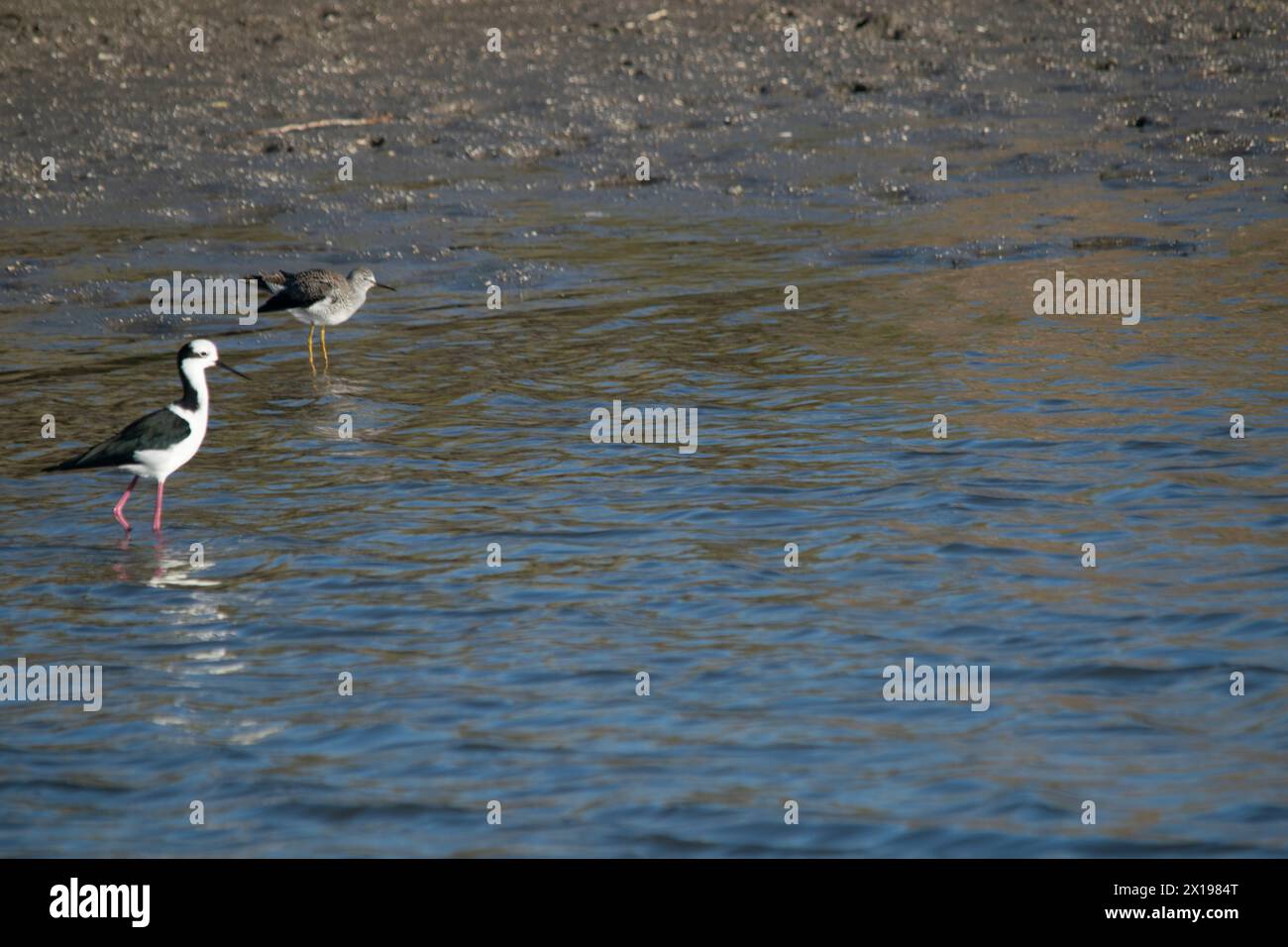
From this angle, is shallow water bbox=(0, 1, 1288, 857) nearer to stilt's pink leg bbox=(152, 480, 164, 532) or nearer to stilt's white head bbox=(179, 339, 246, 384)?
stilt's pink leg bbox=(152, 480, 164, 532)

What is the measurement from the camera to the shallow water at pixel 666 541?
6520 millimetres

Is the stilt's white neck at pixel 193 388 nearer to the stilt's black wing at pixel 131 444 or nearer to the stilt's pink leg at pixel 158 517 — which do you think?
the stilt's black wing at pixel 131 444

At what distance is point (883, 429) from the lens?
11.3 m

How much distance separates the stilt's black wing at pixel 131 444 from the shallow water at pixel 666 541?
0.45 m

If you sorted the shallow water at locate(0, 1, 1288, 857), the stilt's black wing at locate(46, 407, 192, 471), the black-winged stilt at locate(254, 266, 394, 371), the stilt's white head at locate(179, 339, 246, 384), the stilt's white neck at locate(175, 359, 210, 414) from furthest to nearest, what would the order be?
the black-winged stilt at locate(254, 266, 394, 371) < the stilt's white head at locate(179, 339, 246, 384) < the stilt's white neck at locate(175, 359, 210, 414) < the stilt's black wing at locate(46, 407, 192, 471) < the shallow water at locate(0, 1, 1288, 857)

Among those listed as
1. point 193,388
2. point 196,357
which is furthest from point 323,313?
point 193,388

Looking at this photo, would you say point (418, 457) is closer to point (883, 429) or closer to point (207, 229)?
point (883, 429)

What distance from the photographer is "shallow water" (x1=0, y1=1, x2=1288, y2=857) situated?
6520 millimetres

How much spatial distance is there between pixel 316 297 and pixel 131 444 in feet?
12.2

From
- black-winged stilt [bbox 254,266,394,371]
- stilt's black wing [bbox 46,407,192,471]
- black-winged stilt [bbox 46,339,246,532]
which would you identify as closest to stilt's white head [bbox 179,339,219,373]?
black-winged stilt [bbox 46,339,246,532]

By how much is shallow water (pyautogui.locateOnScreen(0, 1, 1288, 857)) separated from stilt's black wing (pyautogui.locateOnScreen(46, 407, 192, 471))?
45 cm

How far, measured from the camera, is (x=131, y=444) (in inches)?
397

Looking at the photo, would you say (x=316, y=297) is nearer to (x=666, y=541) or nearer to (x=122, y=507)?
(x=122, y=507)

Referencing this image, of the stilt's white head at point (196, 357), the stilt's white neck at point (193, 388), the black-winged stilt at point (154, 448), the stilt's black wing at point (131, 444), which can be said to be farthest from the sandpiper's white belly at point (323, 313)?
the stilt's black wing at point (131, 444)
